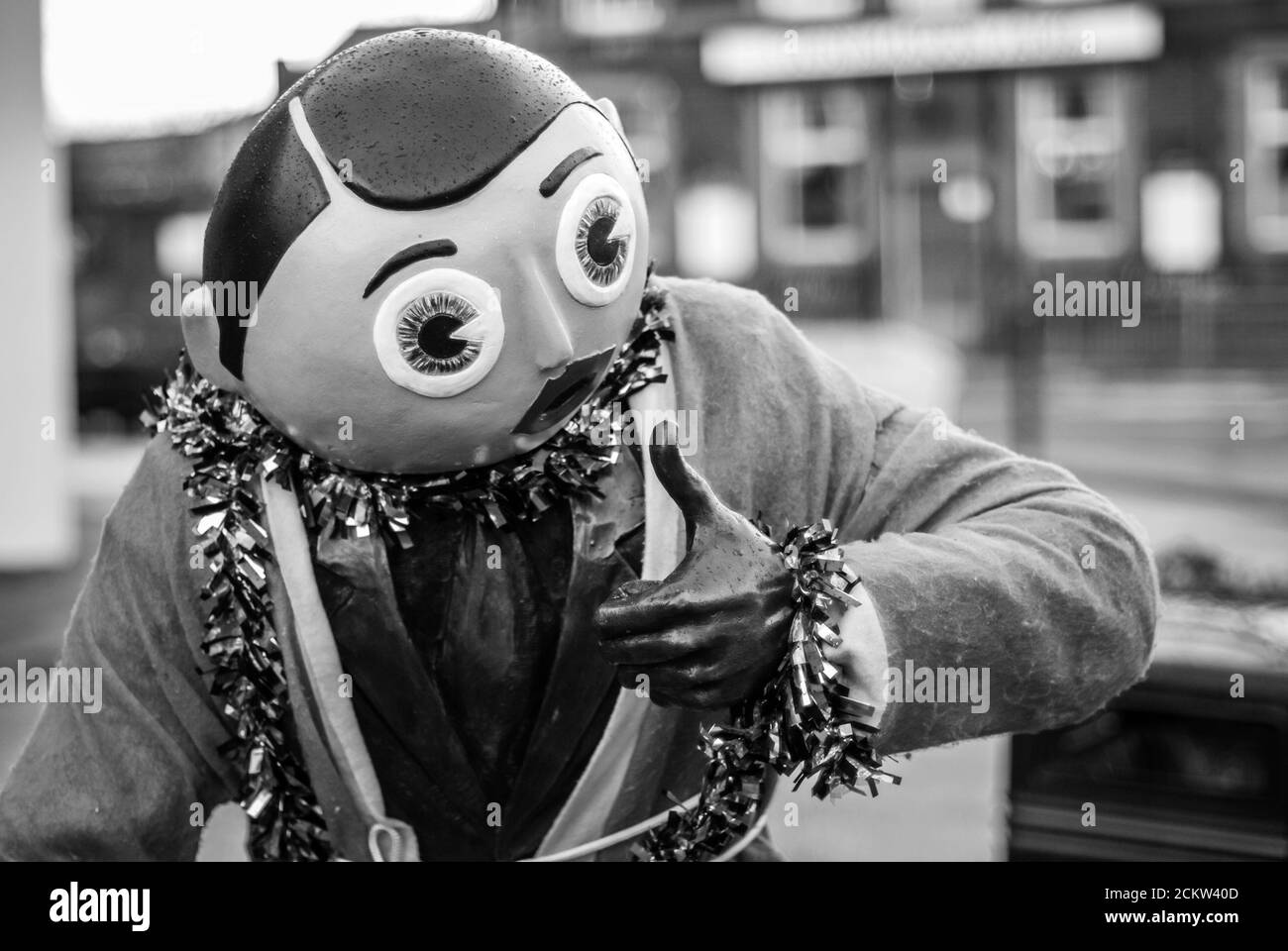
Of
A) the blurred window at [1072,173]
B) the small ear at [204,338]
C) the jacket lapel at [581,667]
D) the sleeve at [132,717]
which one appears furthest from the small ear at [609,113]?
the blurred window at [1072,173]

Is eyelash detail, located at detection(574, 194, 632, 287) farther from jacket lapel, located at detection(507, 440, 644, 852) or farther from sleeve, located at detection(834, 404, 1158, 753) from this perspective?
sleeve, located at detection(834, 404, 1158, 753)

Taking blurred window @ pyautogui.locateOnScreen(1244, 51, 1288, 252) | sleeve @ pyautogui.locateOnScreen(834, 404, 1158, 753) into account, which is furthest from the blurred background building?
sleeve @ pyautogui.locateOnScreen(834, 404, 1158, 753)

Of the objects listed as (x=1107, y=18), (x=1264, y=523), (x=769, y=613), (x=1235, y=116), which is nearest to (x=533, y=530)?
(x=769, y=613)

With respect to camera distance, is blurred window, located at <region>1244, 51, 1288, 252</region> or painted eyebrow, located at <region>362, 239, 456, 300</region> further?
blurred window, located at <region>1244, 51, 1288, 252</region>

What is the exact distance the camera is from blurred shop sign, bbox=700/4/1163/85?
43.4 ft

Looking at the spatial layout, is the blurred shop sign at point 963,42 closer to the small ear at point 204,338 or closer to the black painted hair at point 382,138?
the black painted hair at point 382,138

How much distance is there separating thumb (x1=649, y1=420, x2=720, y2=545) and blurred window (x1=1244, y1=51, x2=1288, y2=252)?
51.1 ft

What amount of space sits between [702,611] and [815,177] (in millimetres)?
15928

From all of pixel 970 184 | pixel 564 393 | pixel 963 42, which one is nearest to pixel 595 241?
pixel 564 393

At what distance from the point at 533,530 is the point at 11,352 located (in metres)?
6.21

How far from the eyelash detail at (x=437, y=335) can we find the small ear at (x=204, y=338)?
23 cm

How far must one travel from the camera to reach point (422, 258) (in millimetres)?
1266

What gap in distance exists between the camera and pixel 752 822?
1.58 metres
